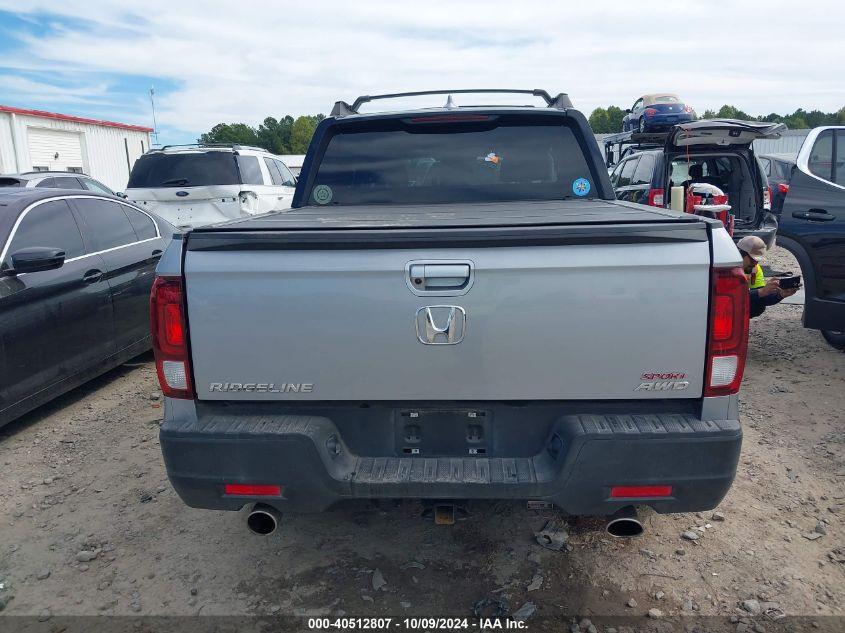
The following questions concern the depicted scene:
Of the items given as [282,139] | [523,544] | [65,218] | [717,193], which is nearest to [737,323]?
[523,544]

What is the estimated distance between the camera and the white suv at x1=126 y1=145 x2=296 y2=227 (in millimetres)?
9812

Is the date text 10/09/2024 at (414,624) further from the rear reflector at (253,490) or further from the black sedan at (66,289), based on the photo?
the black sedan at (66,289)

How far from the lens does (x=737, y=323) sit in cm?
236

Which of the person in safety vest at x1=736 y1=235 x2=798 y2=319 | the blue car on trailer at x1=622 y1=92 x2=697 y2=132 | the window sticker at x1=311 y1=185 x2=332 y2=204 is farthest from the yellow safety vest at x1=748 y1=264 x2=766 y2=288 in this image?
the blue car on trailer at x1=622 y1=92 x2=697 y2=132

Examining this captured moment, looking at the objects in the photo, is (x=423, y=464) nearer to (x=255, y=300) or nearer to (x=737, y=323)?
(x=255, y=300)

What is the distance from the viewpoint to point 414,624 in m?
2.69

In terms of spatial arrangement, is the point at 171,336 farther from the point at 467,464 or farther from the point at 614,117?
the point at 614,117

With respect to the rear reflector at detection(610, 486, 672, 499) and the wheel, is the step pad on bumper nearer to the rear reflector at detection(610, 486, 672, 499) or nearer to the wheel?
the rear reflector at detection(610, 486, 672, 499)

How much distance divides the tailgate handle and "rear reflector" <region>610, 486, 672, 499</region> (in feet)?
3.13

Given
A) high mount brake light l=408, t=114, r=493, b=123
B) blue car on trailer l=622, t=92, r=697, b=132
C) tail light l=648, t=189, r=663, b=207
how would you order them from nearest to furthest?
high mount brake light l=408, t=114, r=493, b=123, tail light l=648, t=189, r=663, b=207, blue car on trailer l=622, t=92, r=697, b=132

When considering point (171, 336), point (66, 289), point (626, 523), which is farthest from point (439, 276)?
point (66, 289)

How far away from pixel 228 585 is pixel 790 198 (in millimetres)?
5326

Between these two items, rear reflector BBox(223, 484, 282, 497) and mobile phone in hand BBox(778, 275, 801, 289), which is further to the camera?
mobile phone in hand BBox(778, 275, 801, 289)

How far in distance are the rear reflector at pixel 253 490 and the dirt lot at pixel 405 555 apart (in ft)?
2.04
